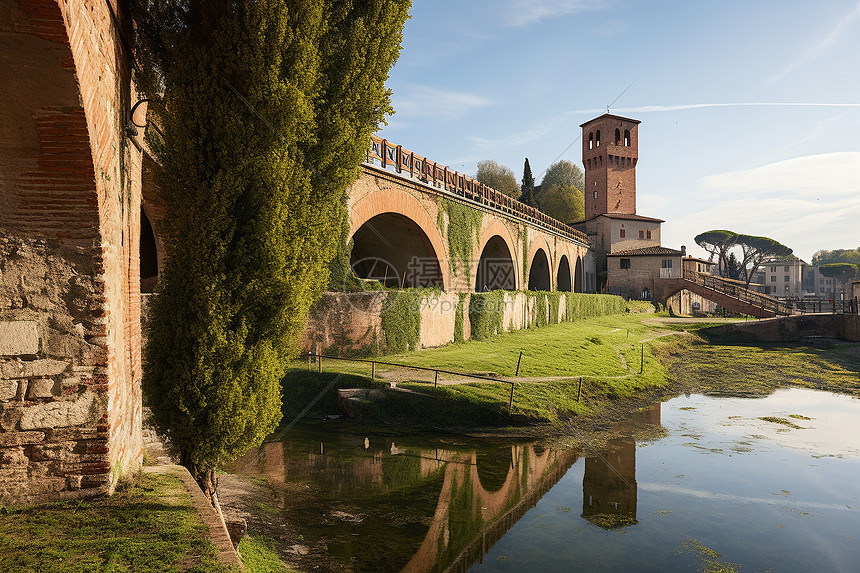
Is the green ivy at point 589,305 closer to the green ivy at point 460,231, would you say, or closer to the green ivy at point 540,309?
the green ivy at point 540,309

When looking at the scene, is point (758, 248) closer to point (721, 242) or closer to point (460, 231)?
point (721, 242)

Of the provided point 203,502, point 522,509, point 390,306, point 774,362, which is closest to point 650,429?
point 522,509

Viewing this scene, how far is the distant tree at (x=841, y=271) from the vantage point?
262 feet

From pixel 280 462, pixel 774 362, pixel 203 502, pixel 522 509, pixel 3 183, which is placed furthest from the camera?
pixel 774 362

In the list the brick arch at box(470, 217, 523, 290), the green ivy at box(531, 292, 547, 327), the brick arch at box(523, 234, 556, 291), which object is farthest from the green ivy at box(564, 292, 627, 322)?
the green ivy at box(531, 292, 547, 327)

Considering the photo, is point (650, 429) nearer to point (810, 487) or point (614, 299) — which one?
point (810, 487)

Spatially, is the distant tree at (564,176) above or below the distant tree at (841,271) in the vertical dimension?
above

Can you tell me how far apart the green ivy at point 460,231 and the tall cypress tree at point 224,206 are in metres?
13.3

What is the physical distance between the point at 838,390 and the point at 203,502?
2109 cm

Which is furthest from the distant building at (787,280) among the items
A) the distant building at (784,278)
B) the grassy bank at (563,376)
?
the grassy bank at (563,376)

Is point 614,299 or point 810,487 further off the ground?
point 614,299

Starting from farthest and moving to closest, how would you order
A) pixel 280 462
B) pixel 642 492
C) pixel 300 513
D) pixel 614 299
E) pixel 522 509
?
pixel 614 299, pixel 280 462, pixel 642 492, pixel 522 509, pixel 300 513

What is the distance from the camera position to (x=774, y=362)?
76.3 feet

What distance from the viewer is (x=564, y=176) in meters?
65.2
